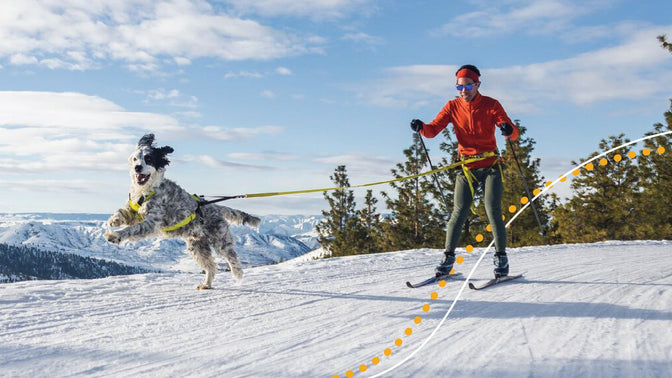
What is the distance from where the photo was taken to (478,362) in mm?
3219

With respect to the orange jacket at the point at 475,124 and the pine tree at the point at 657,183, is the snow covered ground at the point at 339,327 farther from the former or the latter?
the pine tree at the point at 657,183

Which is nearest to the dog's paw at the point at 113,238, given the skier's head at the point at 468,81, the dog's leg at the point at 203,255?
the dog's leg at the point at 203,255

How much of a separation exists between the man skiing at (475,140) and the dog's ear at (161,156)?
10.1 ft

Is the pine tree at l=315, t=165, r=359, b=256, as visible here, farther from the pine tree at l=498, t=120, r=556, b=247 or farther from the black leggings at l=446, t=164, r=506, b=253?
the black leggings at l=446, t=164, r=506, b=253

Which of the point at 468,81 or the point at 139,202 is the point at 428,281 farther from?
the point at 139,202

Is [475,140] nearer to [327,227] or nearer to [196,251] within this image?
Result: [196,251]

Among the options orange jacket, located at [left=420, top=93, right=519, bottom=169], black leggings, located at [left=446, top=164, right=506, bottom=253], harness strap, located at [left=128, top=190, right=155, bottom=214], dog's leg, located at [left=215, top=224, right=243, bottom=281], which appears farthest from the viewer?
dog's leg, located at [left=215, top=224, right=243, bottom=281]

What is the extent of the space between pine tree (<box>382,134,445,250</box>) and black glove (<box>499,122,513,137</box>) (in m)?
29.8

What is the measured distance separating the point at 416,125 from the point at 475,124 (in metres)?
0.68

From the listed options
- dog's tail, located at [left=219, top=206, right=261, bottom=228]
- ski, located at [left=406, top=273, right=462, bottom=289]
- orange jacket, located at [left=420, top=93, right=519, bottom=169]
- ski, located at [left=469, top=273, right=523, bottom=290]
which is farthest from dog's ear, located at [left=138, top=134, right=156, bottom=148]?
ski, located at [left=469, top=273, right=523, bottom=290]

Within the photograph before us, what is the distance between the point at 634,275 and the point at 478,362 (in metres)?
4.42

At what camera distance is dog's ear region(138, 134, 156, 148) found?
Answer: 6586 mm

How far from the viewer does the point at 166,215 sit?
642 cm

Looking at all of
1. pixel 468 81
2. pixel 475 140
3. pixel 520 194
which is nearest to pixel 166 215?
pixel 475 140
